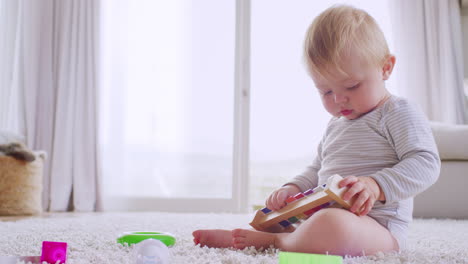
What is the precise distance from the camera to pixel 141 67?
2816 mm

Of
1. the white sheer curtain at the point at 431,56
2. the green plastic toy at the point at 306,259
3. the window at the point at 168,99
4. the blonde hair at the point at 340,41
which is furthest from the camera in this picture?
the window at the point at 168,99

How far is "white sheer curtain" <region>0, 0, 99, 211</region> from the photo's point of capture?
267 centimetres

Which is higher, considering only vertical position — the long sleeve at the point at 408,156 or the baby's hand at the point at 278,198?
the long sleeve at the point at 408,156

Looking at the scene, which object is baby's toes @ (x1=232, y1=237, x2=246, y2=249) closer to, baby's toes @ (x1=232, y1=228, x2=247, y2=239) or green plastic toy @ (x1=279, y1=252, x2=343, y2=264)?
baby's toes @ (x1=232, y1=228, x2=247, y2=239)

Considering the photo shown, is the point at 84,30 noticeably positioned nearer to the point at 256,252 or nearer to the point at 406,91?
the point at 406,91

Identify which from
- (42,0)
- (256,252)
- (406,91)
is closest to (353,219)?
(256,252)

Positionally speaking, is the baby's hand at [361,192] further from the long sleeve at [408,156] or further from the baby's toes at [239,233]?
the baby's toes at [239,233]

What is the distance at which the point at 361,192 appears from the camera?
801 millimetres

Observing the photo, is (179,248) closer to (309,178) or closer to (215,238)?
(215,238)

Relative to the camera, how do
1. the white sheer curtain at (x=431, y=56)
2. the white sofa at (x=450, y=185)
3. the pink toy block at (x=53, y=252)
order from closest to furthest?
the pink toy block at (x=53, y=252) < the white sofa at (x=450, y=185) < the white sheer curtain at (x=431, y=56)

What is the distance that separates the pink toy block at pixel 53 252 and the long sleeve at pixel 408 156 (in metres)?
0.56

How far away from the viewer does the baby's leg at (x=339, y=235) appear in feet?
2.65

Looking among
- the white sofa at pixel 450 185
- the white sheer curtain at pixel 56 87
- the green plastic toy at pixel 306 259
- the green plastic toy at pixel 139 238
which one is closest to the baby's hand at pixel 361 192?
the green plastic toy at pixel 306 259

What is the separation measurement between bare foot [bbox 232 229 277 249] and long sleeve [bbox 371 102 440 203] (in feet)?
0.81
